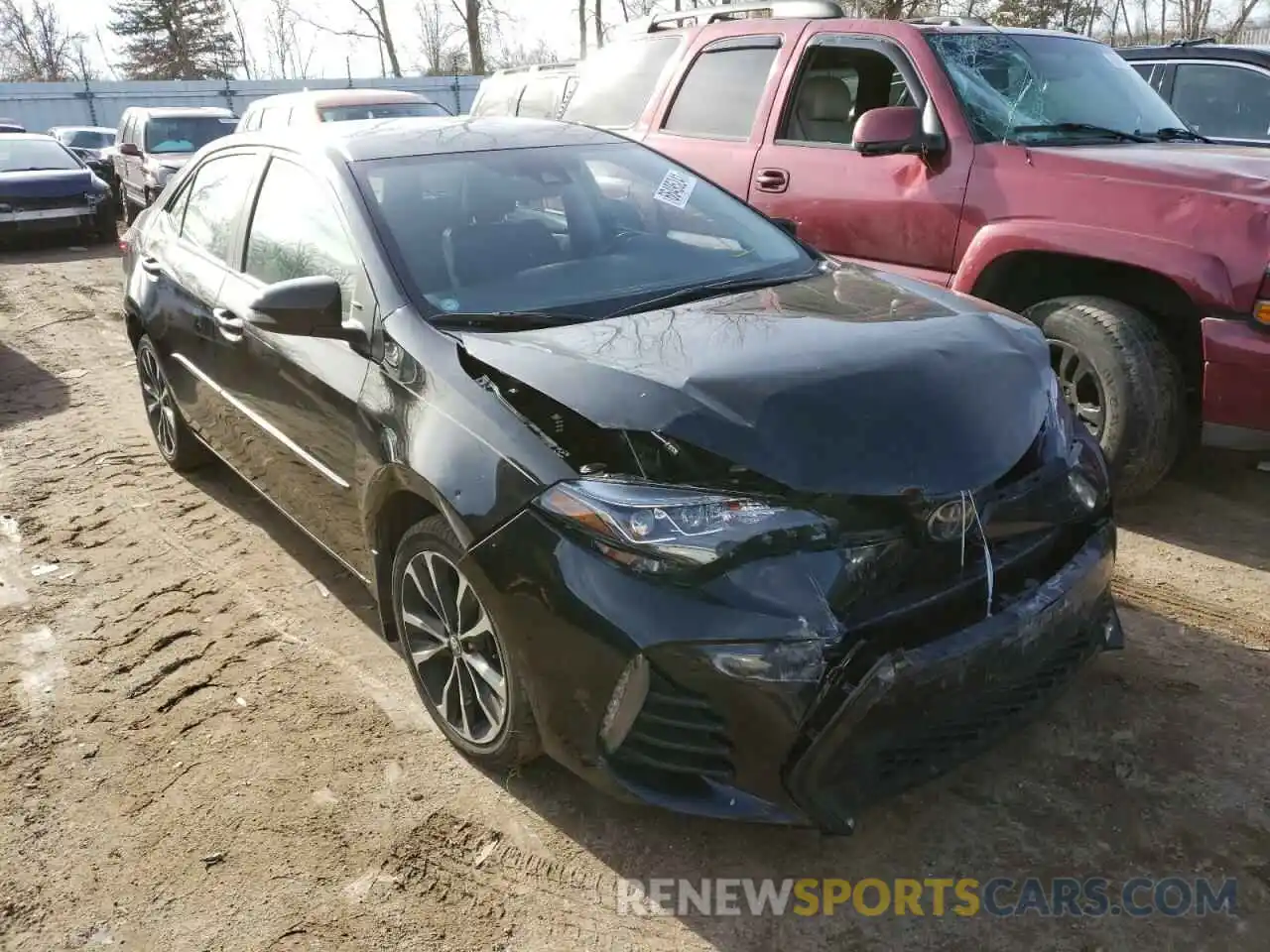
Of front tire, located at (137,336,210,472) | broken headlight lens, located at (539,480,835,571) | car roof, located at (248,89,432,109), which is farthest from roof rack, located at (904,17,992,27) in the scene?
car roof, located at (248,89,432,109)

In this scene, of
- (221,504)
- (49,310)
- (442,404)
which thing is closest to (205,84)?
(49,310)

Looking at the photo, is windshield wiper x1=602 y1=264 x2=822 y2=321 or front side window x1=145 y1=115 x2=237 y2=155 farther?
front side window x1=145 y1=115 x2=237 y2=155

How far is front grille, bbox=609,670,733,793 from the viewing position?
2.18m

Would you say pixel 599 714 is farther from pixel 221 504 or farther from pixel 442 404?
pixel 221 504

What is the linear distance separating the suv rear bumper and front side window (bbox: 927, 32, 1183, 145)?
1257mm

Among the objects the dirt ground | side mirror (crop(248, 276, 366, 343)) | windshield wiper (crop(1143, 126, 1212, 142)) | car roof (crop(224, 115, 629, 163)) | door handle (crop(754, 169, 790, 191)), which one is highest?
car roof (crop(224, 115, 629, 163))

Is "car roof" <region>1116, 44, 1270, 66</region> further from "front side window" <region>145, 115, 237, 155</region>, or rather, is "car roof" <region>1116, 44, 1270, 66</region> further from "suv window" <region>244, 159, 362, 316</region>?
"front side window" <region>145, 115, 237, 155</region>

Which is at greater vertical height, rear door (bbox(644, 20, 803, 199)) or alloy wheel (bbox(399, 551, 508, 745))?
rear door (bbox(644, 20, 803, 199))

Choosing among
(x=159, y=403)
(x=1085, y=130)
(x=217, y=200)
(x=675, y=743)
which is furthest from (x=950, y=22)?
(x=159, y=403)

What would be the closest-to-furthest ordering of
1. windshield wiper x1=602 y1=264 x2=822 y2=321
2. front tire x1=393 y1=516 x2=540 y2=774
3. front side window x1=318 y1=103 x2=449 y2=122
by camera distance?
1. front tire x1=393 y1=516 x2=540 y2=774
2. windshield wiper x1=602 y1=264 x2=822 y2=321
3. front side window x1=318 y1=103 x2=449 y2=122

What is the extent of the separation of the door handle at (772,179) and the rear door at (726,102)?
0.08m

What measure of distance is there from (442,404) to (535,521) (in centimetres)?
51

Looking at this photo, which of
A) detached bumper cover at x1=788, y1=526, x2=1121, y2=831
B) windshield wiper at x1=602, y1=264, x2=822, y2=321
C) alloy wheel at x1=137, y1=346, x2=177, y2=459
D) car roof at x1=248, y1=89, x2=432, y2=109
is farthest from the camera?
car roof at x1=248, y1=89, x2=432, y2=109

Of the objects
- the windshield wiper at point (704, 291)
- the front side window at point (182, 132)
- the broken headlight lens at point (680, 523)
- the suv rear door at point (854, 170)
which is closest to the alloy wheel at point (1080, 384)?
the suv rear door at point (854, 170)
